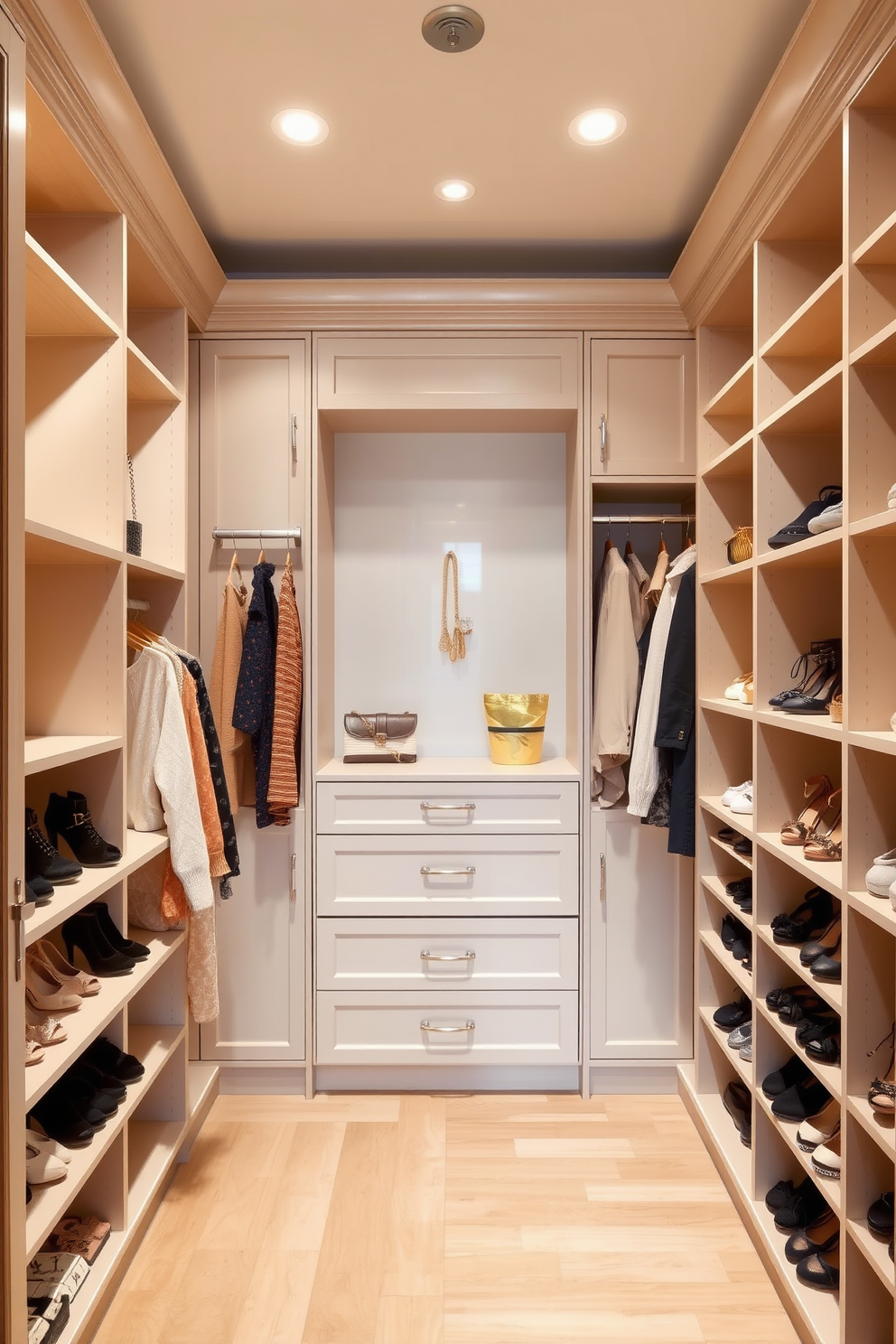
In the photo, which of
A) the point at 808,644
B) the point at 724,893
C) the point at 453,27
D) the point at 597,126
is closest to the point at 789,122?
the point at 597,126

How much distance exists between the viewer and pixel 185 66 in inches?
72.9

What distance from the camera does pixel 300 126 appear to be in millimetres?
2037

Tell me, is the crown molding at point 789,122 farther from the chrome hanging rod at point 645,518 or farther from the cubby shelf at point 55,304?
the cubby shelf at point 55,304

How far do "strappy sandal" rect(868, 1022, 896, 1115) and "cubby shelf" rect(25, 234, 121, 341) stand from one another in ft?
6.63

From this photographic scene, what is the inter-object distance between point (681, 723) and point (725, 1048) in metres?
0.90

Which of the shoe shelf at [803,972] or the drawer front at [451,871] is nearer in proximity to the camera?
the shoe shelf at [803,972]

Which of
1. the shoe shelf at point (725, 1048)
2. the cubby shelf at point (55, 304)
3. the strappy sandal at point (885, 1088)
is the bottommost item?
the shoe shelf at point (725, 1048)

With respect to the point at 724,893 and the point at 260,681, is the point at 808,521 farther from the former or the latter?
the point at 260,681

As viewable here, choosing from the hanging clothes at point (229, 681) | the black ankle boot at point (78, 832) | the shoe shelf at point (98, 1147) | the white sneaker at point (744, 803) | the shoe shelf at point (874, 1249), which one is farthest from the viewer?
the hanging clothes at point (229, 681)

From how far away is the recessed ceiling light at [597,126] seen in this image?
6.55 ft

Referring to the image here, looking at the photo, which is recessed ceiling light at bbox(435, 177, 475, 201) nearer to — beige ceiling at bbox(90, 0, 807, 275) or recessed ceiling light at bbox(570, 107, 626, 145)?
beige ceiling at bbox(90, 0, 807, 275)

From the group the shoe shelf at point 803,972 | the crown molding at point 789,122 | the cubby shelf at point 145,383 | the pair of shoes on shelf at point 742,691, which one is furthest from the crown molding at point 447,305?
the shoe shelf at point 803,972

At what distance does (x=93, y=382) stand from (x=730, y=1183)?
2.49m

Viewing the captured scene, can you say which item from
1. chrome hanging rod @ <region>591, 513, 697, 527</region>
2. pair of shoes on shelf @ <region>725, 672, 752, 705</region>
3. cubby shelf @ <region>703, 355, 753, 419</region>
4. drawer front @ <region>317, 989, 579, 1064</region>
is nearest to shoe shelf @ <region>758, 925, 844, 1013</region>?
pair of shoes on shelf @ <region>725, 672, 752, 705</region>
